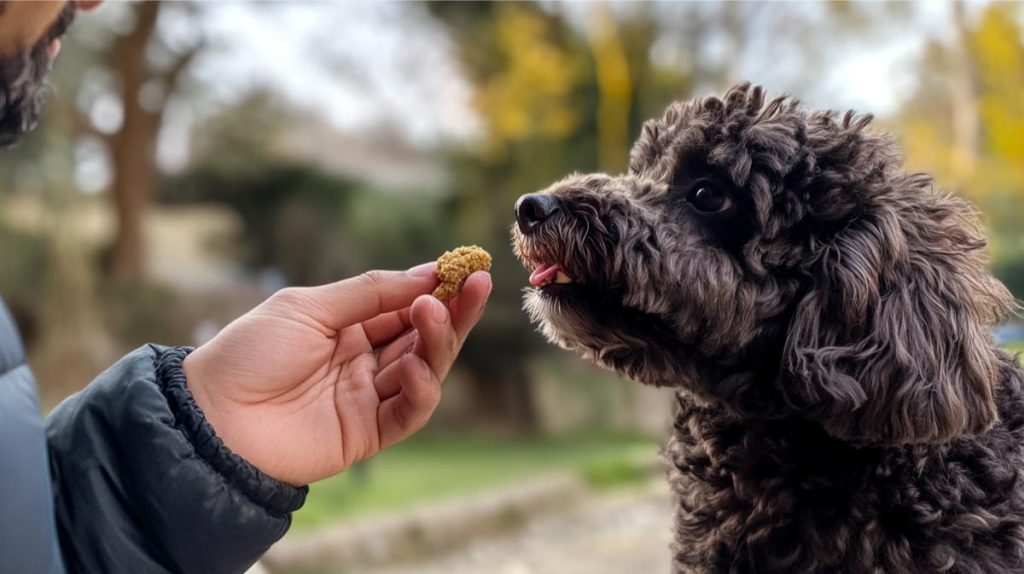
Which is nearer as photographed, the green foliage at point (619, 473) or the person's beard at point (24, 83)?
the person's beard at point (24, 83)

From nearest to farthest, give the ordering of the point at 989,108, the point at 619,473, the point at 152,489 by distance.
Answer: the point at 152,489 → the point at 989,108 → the point at 619,473

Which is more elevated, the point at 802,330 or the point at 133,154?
the point at 133,154

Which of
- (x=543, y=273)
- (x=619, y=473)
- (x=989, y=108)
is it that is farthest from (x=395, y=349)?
(x=619, y=473)

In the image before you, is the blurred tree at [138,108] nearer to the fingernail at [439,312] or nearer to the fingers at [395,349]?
the fingers at [395,349]

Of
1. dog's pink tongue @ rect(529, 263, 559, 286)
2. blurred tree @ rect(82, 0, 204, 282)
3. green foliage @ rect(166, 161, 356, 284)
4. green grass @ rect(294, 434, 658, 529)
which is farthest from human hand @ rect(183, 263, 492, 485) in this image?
green foliage @ rect(166, 161, 356, 284)

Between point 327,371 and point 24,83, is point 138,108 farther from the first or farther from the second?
point 327,371

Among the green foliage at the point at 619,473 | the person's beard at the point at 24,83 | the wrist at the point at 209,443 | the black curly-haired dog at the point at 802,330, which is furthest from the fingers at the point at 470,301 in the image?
the green foliage at the point at 619,473

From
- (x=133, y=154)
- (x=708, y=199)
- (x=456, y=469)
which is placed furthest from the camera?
(x=133, y=154)
